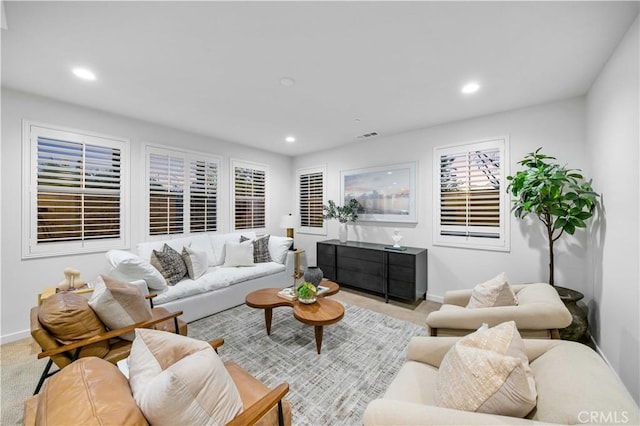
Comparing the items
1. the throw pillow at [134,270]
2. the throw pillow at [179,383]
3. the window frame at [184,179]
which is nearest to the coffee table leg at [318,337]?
the throw pillow at [179,383]

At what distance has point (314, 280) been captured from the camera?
9.48 ft

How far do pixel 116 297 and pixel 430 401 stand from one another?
7.02 ft

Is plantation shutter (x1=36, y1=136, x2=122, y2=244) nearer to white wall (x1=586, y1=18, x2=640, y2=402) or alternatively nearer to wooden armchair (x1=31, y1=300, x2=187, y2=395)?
wooden armchair (x1=31, y1=300, x2=187, y2=395)

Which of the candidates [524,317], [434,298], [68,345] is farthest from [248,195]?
[524,317]

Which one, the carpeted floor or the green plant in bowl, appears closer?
the carpeted floor

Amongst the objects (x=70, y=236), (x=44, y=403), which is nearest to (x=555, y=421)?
(x=44, y=403)

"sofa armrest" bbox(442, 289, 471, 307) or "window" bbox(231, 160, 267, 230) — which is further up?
"window" bbox(231, 160, 267, 230)

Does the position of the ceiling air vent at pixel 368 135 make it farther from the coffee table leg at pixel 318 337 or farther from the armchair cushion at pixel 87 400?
the armchair cushion at pixel 87 400

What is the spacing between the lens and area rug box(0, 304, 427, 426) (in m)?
1.80

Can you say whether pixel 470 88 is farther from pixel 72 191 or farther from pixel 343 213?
pixel 72 191

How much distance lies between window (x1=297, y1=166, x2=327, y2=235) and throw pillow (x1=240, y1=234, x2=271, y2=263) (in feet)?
4.60

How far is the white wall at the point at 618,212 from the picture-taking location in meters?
1.78

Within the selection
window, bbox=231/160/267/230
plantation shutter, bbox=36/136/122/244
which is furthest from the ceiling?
window, bbox=231/160/267/230

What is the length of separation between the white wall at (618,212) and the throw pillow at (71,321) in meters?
3.71
